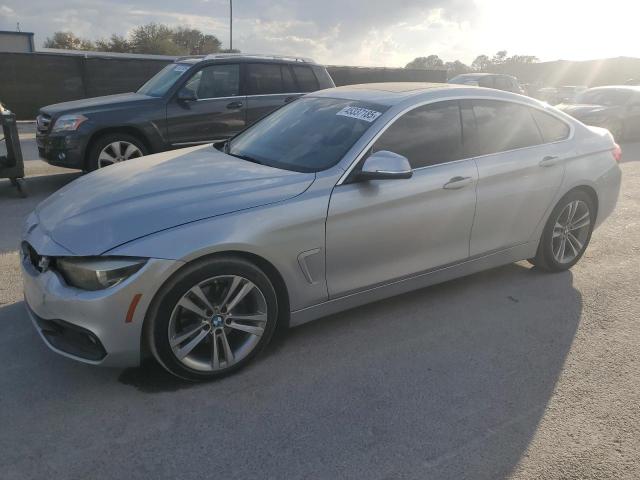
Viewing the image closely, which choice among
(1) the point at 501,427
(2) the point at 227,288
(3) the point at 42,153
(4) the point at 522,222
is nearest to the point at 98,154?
(3) the point at 42,153

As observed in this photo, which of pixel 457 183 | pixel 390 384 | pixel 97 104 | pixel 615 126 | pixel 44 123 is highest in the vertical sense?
pixel 97 104

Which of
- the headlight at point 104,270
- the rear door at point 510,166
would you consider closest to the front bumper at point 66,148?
the headlight at point 104,270

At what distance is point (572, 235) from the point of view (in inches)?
187

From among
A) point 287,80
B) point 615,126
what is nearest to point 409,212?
point 287,80

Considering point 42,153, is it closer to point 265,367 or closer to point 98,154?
point 98,154

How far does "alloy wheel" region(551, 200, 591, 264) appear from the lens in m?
4.61

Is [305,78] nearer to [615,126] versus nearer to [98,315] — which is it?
[98,315]

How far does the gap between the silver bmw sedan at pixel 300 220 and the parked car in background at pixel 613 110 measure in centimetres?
1018

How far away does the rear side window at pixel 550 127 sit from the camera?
4473 millimetres

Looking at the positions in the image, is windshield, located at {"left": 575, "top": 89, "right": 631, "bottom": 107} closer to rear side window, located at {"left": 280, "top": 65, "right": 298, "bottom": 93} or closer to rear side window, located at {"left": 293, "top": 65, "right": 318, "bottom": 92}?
rear side window, located at {"left": 293, "top": 65, "right": 318, "bottom": 92}

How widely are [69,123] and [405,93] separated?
4980 millimetres

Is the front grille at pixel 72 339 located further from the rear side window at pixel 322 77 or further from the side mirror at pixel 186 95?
the rear side window at pixel 322 77

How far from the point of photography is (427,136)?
3.83m

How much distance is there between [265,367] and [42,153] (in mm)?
5825
